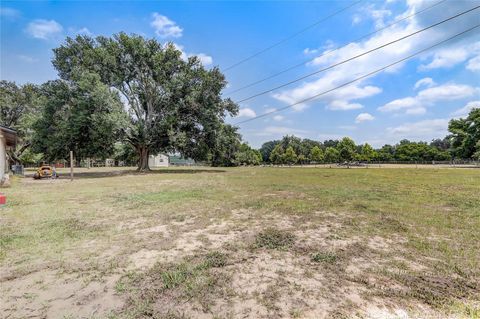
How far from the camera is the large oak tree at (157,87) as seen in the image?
23.0 metres

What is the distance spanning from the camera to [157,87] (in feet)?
80.0

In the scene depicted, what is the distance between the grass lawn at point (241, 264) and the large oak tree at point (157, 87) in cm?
1857

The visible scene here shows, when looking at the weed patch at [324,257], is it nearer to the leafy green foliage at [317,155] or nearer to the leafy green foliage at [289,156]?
the leafy green foliage at [289,156]

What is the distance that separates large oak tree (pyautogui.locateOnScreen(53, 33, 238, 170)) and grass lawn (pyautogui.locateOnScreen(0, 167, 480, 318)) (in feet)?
60.9

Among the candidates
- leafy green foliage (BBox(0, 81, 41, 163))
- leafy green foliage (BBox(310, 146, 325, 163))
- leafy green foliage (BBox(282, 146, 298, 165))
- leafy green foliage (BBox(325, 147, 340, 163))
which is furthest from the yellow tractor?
leafy green foliage (BBox(310, 146, 325, 163))

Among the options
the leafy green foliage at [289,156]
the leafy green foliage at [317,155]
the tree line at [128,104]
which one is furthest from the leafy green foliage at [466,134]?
the tree line at [128,104]

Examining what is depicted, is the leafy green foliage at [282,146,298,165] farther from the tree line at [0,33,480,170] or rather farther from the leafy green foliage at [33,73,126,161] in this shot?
the leafy green foliage at [33,73,126,161]

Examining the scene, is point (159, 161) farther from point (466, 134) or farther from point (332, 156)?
point (466, 134)

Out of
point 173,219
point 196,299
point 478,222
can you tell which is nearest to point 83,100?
point 173,219

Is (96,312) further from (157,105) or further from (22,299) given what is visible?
(157,105)

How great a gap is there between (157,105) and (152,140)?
3614 millimetres

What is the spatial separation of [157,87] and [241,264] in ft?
79.2

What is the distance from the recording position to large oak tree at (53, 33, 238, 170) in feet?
75.6

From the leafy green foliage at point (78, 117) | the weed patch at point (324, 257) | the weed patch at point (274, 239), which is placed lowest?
the weed patch at point (324, 257)
